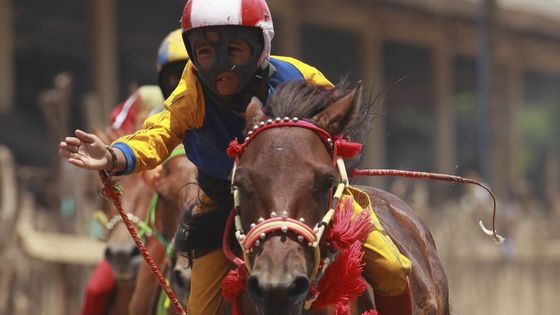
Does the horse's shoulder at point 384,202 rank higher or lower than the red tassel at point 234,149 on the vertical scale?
lower

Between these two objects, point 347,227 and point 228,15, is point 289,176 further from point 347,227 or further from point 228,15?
point 228,15

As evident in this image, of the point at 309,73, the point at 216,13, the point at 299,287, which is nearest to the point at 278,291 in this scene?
the point at 299,287

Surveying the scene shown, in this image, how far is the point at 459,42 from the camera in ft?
83.1

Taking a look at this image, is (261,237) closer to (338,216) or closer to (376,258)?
(338,216)

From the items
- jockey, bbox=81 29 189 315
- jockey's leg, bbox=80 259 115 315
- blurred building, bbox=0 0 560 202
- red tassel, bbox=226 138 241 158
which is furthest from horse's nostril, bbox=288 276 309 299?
blurred building, bbox=0 0 560 202

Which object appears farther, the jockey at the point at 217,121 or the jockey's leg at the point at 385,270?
the jockey's leg at the point at 385,270

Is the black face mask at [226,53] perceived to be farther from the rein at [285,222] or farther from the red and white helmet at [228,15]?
the rein at [285,222]

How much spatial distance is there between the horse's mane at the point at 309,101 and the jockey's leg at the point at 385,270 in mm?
341

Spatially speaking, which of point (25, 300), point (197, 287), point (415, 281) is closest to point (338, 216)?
point (197, 287)

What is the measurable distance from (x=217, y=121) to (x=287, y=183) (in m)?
0.74

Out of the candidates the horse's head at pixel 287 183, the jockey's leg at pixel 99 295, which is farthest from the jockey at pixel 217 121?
the jockey's leg at pixel 99 295

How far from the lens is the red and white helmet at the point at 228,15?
5.12m

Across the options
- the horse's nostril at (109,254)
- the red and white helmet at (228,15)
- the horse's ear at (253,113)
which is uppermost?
the red and white helmet at (228,15)

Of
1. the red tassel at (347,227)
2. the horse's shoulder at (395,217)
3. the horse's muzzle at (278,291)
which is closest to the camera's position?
the horse's muzzle at (278,291)
